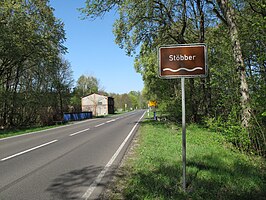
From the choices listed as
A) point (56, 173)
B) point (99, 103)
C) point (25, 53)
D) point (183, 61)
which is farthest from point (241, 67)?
point (99, 103)

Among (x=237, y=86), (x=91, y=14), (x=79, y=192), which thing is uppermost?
(x=91, y=14)

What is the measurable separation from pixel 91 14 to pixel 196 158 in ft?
37.1

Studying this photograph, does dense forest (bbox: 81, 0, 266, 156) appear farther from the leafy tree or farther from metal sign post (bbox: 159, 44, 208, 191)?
the leafy tree

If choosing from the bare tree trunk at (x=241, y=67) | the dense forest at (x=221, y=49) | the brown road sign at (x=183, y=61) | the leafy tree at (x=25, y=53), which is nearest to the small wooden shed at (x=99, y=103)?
the leafy tree at (x=25, y=53)

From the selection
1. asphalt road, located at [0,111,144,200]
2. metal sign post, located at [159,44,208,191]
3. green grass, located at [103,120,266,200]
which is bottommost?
asphalt road, located at [0,111,144,200]

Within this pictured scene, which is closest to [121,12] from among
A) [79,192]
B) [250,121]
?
[250,121]

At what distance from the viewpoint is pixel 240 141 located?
8539mm

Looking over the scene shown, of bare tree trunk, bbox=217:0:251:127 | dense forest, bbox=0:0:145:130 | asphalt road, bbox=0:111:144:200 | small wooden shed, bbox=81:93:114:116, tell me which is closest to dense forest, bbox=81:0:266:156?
bare tree trunk, bbox=217:0:251:127

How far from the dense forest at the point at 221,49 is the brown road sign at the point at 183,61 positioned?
687 mm

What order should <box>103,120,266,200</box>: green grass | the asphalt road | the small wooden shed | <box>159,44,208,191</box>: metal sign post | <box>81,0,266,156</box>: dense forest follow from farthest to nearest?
the small wooden shed → <box>81,0,266,156</box>: dense forest → the asphalt road → <box>159,44,208,191</box>: metal sign post → <box>103,120,266,200</box>: green grass

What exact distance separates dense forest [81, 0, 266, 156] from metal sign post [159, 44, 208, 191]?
0.69 m

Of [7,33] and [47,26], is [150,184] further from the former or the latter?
[47,26]

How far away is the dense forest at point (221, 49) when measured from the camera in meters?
8.38

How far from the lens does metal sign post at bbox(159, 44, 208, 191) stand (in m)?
4.94
